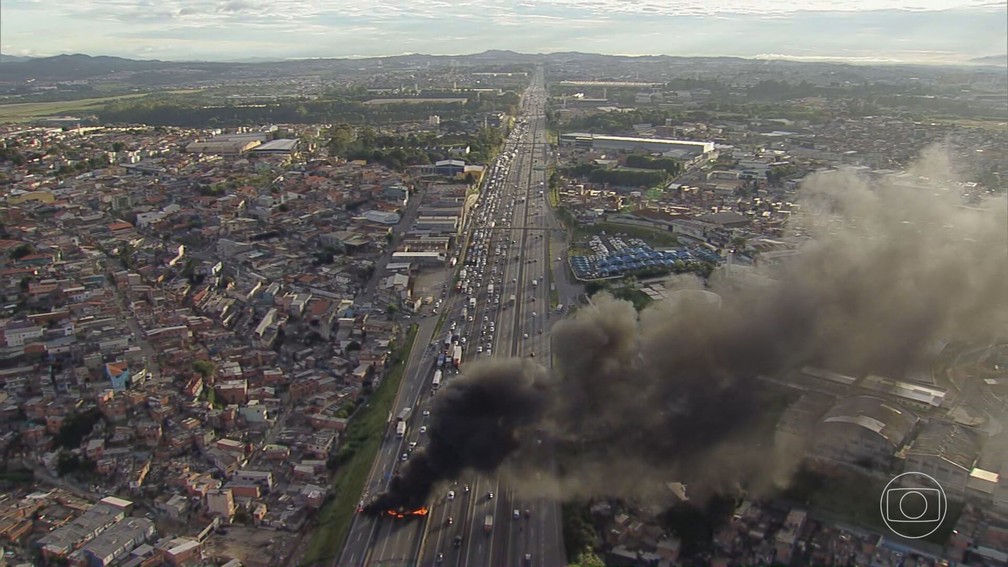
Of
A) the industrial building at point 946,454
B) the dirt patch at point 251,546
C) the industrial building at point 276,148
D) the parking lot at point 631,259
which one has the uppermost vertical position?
the industrial building at point 276,148

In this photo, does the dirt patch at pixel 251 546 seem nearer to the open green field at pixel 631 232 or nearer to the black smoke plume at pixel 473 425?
the black smoke plume at pixel 473 425

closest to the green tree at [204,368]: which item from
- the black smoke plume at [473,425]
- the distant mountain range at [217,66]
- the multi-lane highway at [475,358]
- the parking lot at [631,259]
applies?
the multi-lane highway at [475,358]

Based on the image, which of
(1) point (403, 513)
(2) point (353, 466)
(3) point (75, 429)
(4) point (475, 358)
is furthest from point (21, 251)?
(1) point (403, 513)

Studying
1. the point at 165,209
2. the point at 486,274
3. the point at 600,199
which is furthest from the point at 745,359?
the point at 165,209

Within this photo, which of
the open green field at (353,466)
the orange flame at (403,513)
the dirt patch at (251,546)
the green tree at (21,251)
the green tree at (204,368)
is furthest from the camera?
the green tree at (21,251)

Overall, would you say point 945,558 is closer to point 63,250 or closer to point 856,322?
point 856,322

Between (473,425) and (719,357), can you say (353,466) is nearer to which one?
(473,425)
